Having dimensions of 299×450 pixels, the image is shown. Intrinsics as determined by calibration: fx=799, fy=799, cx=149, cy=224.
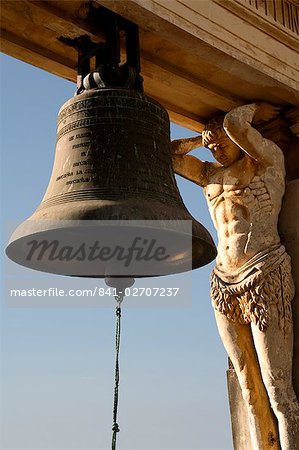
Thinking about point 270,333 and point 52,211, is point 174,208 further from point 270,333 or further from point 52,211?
point 270,333

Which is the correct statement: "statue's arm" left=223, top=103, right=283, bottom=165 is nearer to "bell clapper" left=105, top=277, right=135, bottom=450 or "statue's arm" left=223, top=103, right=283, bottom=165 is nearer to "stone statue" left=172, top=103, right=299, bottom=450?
"stone statue" left=172, top=103, right=299, bottom=450

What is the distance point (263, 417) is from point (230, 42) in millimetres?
2828

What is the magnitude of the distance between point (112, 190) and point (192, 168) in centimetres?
235

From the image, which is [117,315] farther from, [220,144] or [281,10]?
[281,10]

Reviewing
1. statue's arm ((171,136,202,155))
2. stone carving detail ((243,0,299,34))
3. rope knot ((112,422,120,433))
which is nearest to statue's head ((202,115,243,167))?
statue's arm ((171,136,202,155))

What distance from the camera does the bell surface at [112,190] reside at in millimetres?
4566

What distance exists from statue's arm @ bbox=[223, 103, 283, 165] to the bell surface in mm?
1111

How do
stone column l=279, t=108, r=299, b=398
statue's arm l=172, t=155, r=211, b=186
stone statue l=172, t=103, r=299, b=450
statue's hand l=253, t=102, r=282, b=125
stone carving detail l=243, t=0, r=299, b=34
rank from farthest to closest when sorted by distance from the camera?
statue's arm l=172, t=155, r=211, b=186
statue's hand l=253, t=102, r=282, b=125
stone carving detail l=243, t=0, r=299, b=34
stone column l=279, t=108, r=299, b=398
stone statue l=172, t=103, r=299, b=450

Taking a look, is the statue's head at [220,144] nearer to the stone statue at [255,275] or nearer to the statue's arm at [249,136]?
the stone statue at [255,275]

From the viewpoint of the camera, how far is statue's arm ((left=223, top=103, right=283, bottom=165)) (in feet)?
20.6

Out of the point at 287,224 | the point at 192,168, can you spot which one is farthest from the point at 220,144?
the point at 287,224

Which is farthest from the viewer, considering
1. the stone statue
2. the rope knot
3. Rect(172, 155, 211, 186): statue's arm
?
Rect(172, 155, 211, 186): statue's arm

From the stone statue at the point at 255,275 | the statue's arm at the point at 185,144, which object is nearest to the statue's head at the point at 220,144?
the stone statue at the point at 255,275

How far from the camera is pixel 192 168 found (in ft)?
22.8
